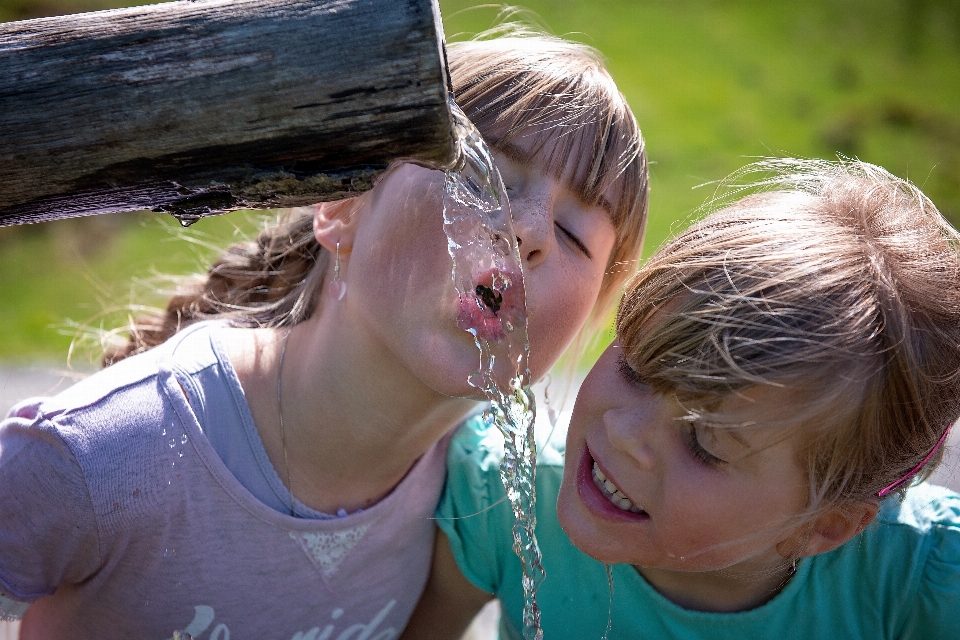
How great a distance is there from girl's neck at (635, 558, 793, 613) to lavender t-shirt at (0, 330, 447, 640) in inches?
28.1

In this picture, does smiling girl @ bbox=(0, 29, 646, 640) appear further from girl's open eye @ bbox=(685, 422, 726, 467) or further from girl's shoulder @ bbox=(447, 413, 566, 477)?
girl's open eye @ bbox=(685, 422, 726, 467)

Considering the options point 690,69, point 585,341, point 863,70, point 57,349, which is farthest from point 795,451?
point 863,70

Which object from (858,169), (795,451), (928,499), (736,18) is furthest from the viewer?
(736,18)

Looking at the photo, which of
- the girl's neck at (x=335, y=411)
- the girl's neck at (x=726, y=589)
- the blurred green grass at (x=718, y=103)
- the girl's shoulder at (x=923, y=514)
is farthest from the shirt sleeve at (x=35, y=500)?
the blurred green grass at (x=718, y=103)

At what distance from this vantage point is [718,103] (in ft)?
23.2

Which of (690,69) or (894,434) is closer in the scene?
(894,434)

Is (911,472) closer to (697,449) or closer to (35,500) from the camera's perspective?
(697,449)

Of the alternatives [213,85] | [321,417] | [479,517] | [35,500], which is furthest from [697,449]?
[35,500]

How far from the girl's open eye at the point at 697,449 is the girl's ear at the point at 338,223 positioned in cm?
89

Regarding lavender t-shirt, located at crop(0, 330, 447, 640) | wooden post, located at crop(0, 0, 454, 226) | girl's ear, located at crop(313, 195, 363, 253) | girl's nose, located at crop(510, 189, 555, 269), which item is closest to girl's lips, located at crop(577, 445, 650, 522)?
girl's nose, located at crop(510, 189, 555, 269)

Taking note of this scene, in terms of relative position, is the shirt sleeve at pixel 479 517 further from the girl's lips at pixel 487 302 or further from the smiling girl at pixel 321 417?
the girl's lips at pixel 487 302

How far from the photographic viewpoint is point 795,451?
1789 millimetres

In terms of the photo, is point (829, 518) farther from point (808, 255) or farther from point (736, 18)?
point (736, 18)

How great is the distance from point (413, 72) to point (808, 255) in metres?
0.90
